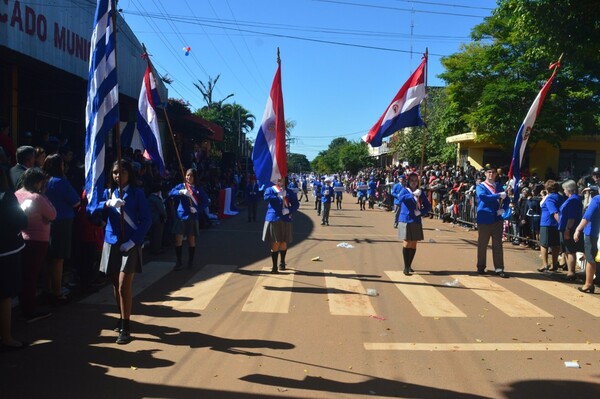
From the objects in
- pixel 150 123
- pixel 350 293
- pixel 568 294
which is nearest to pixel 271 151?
pixel 150 123

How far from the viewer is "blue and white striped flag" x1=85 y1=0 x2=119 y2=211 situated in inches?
223

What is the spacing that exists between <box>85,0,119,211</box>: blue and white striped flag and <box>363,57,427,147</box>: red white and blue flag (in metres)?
7.71

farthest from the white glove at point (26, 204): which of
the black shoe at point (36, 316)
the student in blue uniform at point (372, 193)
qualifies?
the student in blue uniform at point (372, 193)

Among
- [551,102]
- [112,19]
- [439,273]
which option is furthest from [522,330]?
[551,102]

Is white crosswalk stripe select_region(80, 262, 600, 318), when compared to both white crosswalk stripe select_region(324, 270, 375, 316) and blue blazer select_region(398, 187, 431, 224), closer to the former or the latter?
white crosswalk stripe select_region(324, 270, 375, 316)

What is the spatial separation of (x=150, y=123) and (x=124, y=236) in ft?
13.0

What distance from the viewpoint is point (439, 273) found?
9.86 meters

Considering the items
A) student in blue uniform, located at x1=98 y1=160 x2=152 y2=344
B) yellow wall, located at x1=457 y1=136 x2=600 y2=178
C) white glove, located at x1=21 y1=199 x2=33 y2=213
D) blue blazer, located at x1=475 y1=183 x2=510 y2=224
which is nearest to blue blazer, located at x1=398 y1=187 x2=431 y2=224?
blue blazer, located at x1=475 y1=183 x2=510 y2=224

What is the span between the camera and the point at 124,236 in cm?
562

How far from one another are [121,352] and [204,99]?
55327 mm

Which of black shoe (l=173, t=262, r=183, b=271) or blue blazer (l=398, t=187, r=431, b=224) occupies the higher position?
blue blazer (l=398, t=187, r=431, b=224)

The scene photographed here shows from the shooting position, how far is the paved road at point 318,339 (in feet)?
14.6

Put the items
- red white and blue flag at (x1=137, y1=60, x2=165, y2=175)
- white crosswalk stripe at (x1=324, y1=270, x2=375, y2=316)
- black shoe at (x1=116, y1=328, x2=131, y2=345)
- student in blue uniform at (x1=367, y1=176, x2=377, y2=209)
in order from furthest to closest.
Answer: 1. student in blue uniform at (x1=367, y1=176, x2=377, y2=209)
2. red white and blue flag at (x1=137, y1=60, x2=165, y2=175)
3. white crosswalk stripe at (x1=324, y1=270, x2=375, y2=316)
4. black shoe at (x1=116, y1=328, x2=131, y2=345)

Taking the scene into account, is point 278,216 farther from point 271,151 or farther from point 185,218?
point 185,218
